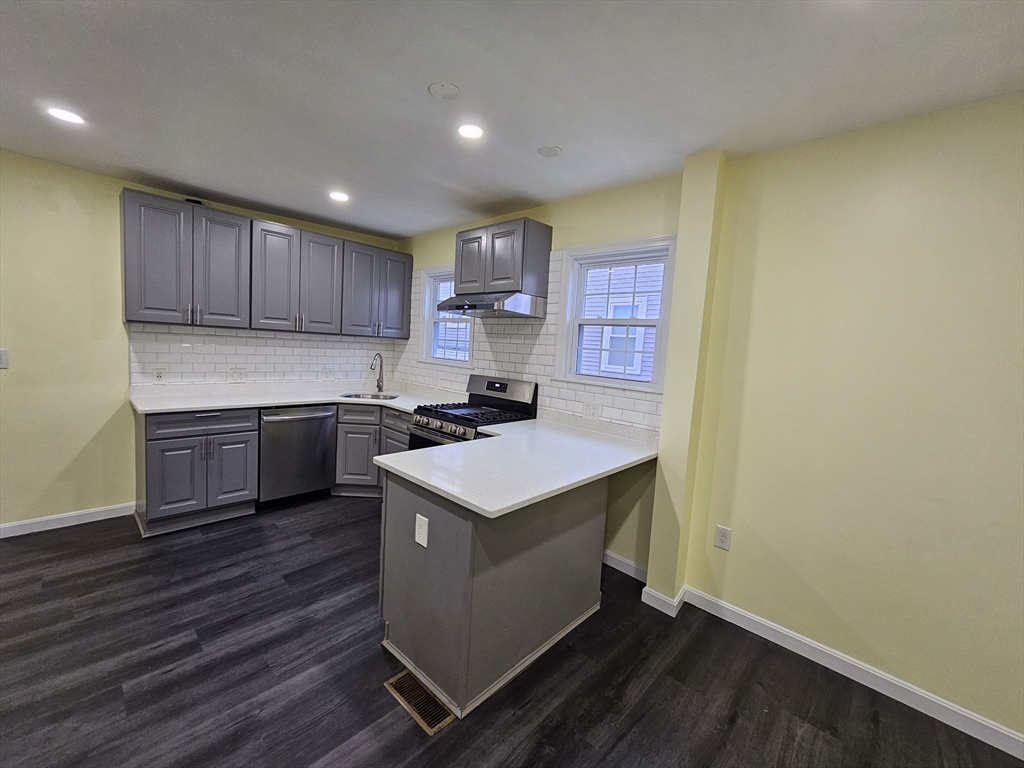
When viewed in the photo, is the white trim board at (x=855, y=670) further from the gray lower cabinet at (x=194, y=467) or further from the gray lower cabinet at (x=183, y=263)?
the gray lower cabinet at (x=183, y=263)

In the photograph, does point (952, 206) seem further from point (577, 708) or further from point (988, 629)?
point (577, 708)

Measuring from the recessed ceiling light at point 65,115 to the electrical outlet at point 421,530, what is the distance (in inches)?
107

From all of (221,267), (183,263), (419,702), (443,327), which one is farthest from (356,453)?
(419,702)

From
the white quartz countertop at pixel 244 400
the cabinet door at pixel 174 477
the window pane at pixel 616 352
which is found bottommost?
the cabinet door at pixel 174 477

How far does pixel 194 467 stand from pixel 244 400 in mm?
615

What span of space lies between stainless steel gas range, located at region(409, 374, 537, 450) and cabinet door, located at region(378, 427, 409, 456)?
25cm

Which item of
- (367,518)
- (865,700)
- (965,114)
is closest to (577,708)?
(865,700)

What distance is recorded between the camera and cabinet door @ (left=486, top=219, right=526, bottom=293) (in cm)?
305

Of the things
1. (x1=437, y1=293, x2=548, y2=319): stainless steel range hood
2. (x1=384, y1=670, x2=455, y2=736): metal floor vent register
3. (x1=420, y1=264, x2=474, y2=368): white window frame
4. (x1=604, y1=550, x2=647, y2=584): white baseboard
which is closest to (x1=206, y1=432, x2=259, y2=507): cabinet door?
(x1=420, y1=264, x2=474, y2=368): white window frame

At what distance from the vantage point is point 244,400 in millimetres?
3498

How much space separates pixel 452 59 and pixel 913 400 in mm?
2382

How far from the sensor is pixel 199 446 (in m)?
3.16

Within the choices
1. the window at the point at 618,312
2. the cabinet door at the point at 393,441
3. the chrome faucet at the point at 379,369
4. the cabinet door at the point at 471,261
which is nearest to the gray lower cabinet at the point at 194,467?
the cabinet door at the point at 393,441

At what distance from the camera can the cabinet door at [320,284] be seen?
382 cm
